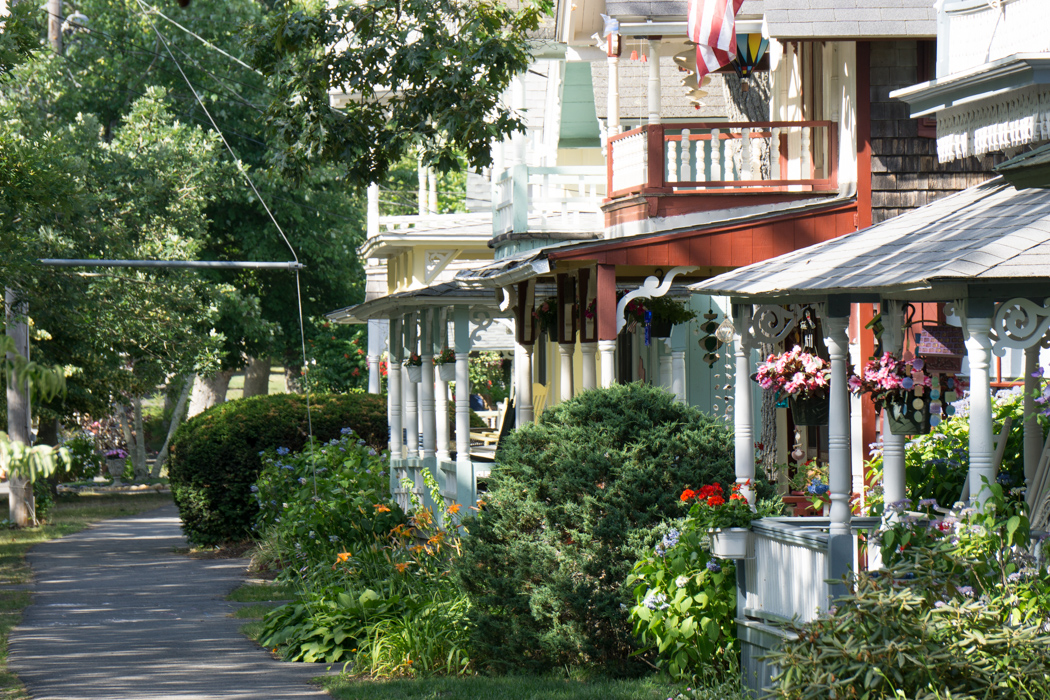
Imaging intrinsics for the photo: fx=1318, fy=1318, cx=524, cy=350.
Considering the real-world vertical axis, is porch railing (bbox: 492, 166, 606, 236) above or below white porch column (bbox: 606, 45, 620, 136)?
below

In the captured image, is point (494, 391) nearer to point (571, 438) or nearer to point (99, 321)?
point (99, 321)

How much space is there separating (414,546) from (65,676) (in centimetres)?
333

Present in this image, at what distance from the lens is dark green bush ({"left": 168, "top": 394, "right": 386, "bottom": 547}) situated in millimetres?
19516

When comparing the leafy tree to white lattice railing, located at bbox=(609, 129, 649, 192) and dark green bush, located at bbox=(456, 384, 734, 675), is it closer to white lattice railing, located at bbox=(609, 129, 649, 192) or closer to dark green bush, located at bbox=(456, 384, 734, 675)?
white lattice railing, located at bbox=(609, 129, 649, 192)

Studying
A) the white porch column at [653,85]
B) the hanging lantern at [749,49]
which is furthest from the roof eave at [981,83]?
the hanging lantern at [749,49]

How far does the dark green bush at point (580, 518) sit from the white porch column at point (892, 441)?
149 centimetres

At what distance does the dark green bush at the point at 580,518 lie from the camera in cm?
894

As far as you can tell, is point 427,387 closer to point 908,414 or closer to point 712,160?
point 712,160

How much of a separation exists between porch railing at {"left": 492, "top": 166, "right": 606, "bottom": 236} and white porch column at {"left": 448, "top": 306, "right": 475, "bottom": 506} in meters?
1.74

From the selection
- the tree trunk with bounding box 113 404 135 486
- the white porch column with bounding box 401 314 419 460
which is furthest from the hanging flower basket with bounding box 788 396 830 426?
the tree trunk with bounding box 113 404 135 486

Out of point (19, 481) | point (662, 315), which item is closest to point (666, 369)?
point (662, 315)

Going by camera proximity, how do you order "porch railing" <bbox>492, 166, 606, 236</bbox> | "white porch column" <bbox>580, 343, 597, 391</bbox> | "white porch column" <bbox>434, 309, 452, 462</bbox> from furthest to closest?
"porch railing" <bbox>492, 166, 606, 236</bbox>, "white porch column" <bbox>434, 309, 452, 462</bbox>, "white porch column" <bbox>580, 343, 597, 391</bbox>

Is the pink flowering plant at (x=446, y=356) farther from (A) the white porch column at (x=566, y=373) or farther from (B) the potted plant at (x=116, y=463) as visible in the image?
(B) the potted plant at (x=116, y=463)

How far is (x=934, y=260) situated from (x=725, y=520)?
2313 mm
